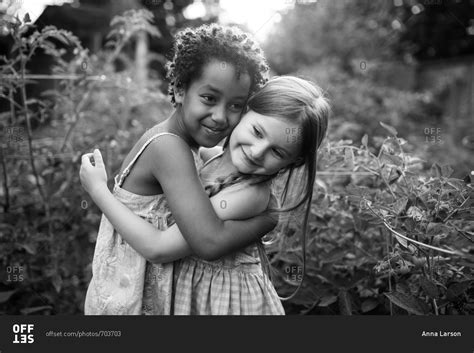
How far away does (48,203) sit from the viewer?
214 centimetres

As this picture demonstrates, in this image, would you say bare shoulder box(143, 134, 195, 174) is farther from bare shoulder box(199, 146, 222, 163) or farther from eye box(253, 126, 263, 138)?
bare shoulder box(199, 146, 222, 163)

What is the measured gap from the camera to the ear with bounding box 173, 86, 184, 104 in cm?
149

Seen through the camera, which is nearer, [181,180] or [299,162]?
[181,180]

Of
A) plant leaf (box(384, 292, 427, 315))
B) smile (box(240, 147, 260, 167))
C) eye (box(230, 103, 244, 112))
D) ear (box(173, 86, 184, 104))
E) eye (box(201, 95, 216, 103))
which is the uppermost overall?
ear (box(173, 86, 184, 104))

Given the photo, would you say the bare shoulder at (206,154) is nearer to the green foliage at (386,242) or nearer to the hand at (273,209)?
the hand at (273,209)

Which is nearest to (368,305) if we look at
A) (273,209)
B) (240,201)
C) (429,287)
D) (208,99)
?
(429,287)

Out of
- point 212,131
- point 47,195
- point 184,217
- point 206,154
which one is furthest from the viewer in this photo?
point 47,195

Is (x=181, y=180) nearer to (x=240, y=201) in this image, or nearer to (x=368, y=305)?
(x=240, y=201)

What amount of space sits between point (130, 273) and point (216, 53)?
65cm

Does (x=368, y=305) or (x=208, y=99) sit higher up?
(x=208, y=99)

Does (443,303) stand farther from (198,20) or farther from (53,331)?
(198,20)

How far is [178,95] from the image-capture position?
1.51 m

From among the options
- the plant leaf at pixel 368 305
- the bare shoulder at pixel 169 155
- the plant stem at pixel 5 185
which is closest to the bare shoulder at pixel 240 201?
the bare shoulder at pixel 169 155

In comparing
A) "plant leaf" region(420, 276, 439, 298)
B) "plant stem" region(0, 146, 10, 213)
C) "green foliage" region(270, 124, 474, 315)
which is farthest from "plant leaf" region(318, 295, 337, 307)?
"plant stem" region(0, 146, 10, 213)
